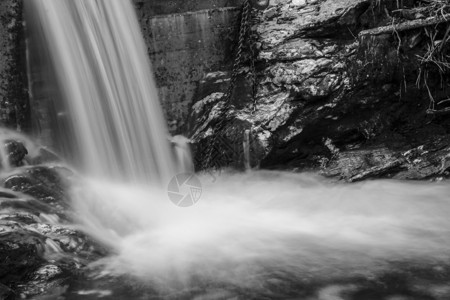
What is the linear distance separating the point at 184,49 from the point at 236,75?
2.87 feet

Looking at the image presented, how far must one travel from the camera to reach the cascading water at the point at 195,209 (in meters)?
3.66

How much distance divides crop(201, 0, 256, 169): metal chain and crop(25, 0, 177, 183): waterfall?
0.63 metres

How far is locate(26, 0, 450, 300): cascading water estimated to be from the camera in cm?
366

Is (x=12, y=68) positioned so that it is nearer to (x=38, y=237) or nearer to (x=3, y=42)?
(x=3, y=42)

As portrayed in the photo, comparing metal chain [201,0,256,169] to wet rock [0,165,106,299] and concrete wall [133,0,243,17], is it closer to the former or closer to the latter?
concrete wall [133,0,243,17]

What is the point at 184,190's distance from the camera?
5.82 metres

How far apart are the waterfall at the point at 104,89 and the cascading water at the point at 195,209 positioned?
13 millimetres

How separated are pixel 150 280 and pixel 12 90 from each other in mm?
3130

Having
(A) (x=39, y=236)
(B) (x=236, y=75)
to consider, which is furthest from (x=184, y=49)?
(A) (x=39, y=236)

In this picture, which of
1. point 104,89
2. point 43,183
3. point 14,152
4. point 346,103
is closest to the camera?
point 43,183

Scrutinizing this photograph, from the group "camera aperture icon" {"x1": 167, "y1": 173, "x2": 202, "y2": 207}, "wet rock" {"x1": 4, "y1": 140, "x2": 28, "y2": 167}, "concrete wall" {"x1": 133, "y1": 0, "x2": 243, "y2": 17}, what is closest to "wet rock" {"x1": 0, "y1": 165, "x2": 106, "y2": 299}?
"wet rock" {"x1": 4, "y1": 140, "x2": 28, "y2": 167}

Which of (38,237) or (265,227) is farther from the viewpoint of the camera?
(265,227)

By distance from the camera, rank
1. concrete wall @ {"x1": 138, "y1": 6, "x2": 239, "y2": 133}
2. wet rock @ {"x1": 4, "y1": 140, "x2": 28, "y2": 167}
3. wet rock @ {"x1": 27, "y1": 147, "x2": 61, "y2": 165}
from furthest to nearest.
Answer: concrete wall @ {"x1": 138, "y1": 6, "x2": 239, "y2": 133}, wet rock @ {"x1": 27, "y1": 147, "x2": 61, "y2": 165}, wet rock @ {"x1": 4, "y1": 140, "x2": 28, "y2": 167}

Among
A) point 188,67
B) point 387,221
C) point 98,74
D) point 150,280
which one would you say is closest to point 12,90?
point 98,74
